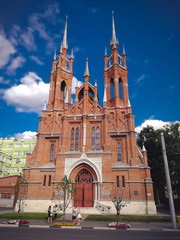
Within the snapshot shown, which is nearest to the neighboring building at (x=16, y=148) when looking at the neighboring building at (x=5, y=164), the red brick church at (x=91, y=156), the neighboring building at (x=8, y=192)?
the neighboring building at (x=5, y=164)

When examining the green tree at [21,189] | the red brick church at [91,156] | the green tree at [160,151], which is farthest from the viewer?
the green tree at [160,151]

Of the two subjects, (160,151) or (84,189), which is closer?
(84,189)

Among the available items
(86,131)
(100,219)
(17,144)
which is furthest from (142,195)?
(17,144)

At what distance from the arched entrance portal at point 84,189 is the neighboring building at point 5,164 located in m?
36.6

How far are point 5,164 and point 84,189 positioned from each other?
39.7 m

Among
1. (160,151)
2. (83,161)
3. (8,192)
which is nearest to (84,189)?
(83,161)

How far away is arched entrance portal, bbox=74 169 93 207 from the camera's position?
2725cm

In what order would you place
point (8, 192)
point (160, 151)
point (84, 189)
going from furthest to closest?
point (8, 192), point (160, 151), point (84, 189)

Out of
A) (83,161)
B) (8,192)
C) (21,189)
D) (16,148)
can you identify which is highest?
(16,148)

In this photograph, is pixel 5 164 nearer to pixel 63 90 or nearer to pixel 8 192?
pixel 8 192

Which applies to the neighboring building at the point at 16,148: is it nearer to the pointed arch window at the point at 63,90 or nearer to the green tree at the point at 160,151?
the pointed arch window at the point at 63,90

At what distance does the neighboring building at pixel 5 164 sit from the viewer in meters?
55.0

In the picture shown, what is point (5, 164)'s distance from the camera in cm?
5722

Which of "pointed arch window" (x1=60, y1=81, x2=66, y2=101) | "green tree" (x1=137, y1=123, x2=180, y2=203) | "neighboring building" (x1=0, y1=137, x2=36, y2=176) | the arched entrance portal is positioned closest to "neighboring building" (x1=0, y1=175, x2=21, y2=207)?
the arched entrance portal
